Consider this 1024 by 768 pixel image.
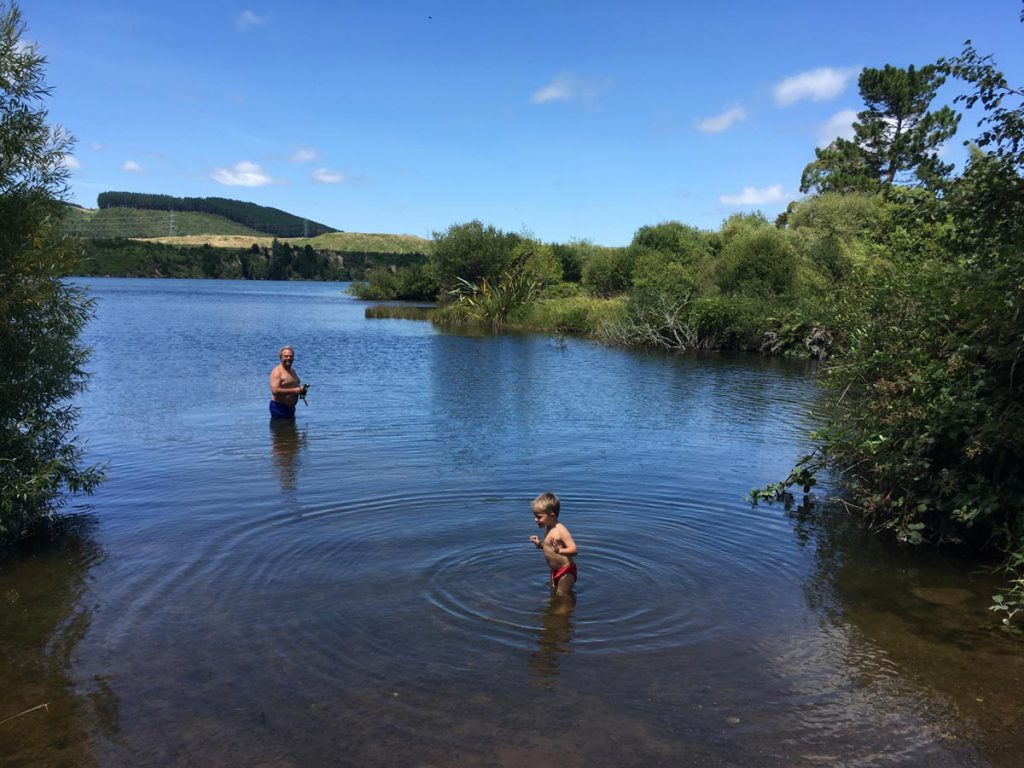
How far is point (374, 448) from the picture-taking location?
14719 millimetres

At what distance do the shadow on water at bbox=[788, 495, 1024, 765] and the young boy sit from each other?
255 centimetres

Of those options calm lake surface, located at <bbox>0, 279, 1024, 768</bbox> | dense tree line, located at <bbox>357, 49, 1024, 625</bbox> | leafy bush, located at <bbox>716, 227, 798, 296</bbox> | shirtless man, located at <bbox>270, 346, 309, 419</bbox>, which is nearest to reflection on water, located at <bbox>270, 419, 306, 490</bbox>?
calm lake surface, located at <bbox>0, 279, 1024, 768</bbox>

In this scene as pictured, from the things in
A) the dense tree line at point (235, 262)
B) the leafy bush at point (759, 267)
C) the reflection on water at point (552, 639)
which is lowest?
the reflection on water at point (552, 639)

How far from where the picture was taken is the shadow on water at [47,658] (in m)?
5.24

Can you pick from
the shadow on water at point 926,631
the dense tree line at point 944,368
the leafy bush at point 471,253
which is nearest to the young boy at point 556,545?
the shadow on water at point 926,631

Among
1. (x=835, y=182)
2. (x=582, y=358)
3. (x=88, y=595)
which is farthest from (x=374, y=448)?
(x=835, y=182)

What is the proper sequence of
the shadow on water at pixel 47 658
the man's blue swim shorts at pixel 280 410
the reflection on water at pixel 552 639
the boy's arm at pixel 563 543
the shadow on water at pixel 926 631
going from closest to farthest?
1. the shadow on water at pixel 47 658
2. the shadow on water at pixel 926 631
3. the reflection on water at pixel 552 639
4. the boy's arm at pixel 563 543
5. the man's blue swim shorts at pixel 280 410

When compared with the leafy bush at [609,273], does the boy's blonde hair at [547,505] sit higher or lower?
lower

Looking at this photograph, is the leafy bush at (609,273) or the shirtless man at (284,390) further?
the leafy bush at (609,273)

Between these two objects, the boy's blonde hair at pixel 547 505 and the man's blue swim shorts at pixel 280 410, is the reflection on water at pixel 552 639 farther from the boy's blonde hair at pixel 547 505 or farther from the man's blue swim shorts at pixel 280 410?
the man's blue swim shorts at pixel 280 410

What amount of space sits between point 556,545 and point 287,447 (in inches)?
329

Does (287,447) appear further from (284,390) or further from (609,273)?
(609,273)

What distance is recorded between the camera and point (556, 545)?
771cm

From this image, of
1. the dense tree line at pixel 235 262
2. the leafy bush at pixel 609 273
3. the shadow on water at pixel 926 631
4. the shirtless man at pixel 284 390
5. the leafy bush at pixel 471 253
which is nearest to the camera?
the shadow on water at pixel 926 631
